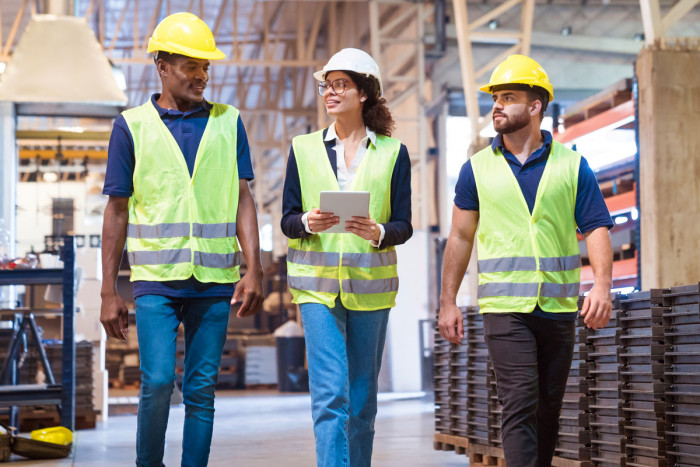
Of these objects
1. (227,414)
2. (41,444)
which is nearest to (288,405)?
(227,414)

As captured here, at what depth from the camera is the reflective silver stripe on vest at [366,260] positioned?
4367mm

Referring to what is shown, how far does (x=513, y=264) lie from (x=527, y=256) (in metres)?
A: 0.07

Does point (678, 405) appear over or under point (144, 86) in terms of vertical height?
under

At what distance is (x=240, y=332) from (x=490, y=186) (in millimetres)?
19038

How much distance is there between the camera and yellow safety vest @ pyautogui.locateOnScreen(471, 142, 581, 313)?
435 cm

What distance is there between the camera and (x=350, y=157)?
14.9 ft

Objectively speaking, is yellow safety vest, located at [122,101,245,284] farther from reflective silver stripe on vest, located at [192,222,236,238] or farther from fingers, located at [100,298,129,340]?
fingers, located at [100,298,129,340]

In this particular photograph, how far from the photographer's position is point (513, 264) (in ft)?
14.4

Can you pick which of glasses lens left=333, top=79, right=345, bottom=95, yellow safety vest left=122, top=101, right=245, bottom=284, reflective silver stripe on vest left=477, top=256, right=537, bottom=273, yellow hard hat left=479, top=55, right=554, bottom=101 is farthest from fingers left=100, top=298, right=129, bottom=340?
yellow hard hat left=479, top=55, right=554, bottom=101

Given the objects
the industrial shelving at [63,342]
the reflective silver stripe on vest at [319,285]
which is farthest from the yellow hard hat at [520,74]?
the industrial shelving at [63,342]

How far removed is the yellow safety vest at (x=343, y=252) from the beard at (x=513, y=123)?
462mm

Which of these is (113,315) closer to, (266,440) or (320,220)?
(320,220)

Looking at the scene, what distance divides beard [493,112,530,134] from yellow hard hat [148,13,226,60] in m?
1.26

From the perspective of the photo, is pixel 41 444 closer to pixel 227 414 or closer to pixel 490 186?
pixel 490 186
